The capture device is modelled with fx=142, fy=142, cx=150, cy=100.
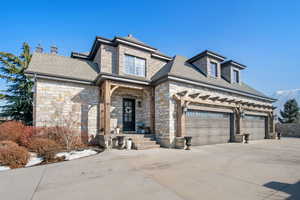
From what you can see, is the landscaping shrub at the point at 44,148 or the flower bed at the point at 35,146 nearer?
the flower bed at the point at 35,146

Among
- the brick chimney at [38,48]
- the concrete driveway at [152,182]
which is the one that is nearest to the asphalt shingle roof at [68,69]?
the brick chimney at [38,48]

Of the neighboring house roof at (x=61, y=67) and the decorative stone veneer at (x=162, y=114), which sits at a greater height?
the neighboring house roof at (x=61, y=67)

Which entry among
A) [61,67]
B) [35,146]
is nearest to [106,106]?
[35,146]

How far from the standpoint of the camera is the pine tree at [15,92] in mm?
12672

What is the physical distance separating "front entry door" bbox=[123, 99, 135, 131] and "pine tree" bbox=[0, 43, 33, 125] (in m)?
8.93

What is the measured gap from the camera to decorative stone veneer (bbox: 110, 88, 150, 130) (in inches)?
402

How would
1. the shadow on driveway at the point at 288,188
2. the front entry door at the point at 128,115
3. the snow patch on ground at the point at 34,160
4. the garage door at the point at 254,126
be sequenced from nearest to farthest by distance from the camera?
1. the shadow on driveway at the point at 288,188
2. the snow patch on ground at the point at 34,160
3. the front entry door at the point at 128,115
4. the garage door at the point at 254,126

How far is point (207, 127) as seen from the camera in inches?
391

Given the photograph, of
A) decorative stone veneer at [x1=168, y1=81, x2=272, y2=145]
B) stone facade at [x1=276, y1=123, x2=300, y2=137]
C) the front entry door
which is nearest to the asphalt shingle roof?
decorative stone veneer at [x1=168, y1=81, x2=272, y2=145]

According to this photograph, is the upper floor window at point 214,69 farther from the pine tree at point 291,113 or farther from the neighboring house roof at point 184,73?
the pine tree at point 291,113

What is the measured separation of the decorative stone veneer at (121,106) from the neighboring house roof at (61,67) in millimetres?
2121

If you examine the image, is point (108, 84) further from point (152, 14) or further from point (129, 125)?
point (152, 14)

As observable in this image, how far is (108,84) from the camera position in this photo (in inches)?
340

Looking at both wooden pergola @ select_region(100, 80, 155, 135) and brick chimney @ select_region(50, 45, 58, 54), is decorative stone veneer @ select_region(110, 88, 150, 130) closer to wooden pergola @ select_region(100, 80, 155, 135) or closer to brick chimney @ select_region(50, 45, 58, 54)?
wooden pergola @ select_region(100, 80, 155, 135)
